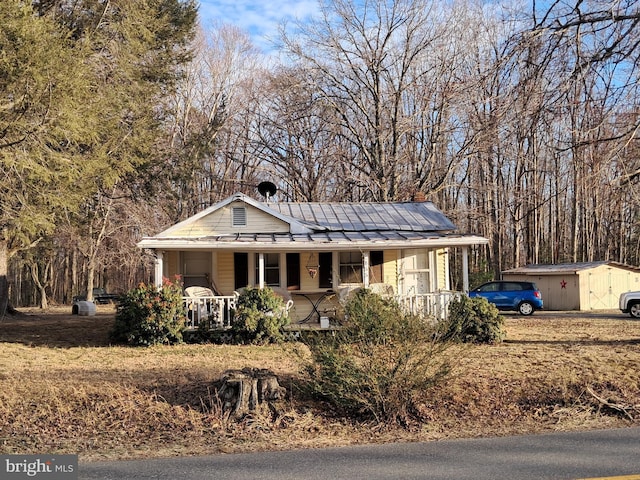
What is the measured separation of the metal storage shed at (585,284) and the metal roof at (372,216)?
11.5 metres

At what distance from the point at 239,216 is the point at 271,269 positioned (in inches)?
72.2

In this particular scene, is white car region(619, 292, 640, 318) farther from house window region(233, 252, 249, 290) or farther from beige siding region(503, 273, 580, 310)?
house window region(233, 252, 249, 290)

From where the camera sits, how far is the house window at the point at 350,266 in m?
17.8

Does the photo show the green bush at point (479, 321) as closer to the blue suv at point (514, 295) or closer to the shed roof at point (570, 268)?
the blue suv at point (514, 295)

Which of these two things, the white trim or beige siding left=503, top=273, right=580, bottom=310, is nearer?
the white trim

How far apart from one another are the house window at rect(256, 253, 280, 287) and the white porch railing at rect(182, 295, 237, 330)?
2.19 metres

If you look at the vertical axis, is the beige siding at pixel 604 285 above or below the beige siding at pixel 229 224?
below

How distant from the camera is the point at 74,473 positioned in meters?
5.62

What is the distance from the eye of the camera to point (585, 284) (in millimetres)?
28609

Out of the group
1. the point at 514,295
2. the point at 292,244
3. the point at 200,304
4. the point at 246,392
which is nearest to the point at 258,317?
the point at 200,304

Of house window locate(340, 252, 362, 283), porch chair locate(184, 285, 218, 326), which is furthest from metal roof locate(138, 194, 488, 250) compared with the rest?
porch chair locate(184, 285, 218, 326)

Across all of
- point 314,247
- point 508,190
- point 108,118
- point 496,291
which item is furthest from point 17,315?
point 508,190

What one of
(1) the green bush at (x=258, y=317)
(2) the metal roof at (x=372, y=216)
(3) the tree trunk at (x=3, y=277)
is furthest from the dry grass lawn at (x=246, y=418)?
(3) the tree trunk at (x=3, y=277)

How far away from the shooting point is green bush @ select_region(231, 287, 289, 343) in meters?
14.8
